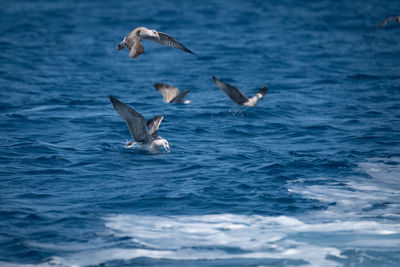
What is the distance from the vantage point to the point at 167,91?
18.7 metres

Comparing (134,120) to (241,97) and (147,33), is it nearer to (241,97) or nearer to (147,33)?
(147,33)

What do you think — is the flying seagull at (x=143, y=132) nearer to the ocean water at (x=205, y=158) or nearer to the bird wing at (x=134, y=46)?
the ocean water at (x=205, y=158)

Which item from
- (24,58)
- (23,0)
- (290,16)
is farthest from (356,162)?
(23,0)

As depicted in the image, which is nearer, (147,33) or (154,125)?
(147,33)

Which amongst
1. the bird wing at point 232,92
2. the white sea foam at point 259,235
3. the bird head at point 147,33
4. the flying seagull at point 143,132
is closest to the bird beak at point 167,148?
the flying seagull at point 143,132

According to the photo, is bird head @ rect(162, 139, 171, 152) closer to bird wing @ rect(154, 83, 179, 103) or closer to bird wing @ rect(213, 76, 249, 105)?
bird wing @ rect(213, 76, 249, 105)

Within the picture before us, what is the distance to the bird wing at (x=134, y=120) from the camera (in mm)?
12648

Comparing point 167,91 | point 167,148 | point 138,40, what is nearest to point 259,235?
point 138,40

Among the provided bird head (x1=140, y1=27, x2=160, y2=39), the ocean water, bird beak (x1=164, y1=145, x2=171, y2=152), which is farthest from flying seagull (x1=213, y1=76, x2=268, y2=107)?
bird head (x1=140, y1=27, x2=160, y2=39)

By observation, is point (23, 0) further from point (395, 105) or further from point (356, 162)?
point (356, 162)

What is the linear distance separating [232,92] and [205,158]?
316 centimetres

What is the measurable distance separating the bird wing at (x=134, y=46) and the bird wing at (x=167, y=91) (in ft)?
22.4

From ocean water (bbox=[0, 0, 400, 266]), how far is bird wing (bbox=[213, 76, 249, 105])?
0.62 metres

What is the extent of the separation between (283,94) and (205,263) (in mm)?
12255
